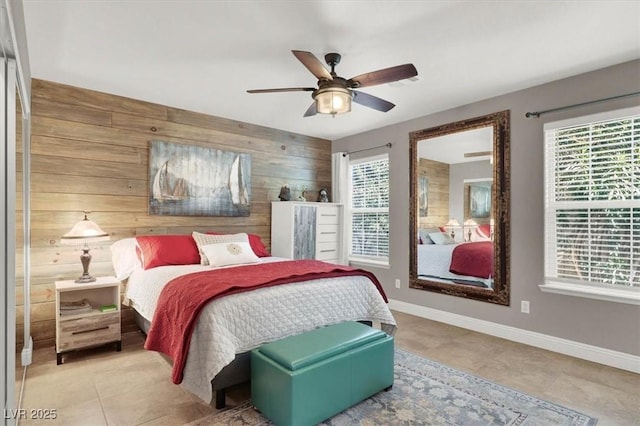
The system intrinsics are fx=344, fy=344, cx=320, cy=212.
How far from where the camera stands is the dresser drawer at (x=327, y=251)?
4.87 meters

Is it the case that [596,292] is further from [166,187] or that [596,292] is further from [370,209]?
[166,187]

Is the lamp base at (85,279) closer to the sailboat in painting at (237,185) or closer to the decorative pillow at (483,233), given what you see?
the sailboat in painting at (237,185)

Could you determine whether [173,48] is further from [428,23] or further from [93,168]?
[428,23]

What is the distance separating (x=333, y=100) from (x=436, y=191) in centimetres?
215

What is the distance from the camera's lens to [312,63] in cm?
226

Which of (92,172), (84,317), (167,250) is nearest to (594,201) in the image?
(167,250)

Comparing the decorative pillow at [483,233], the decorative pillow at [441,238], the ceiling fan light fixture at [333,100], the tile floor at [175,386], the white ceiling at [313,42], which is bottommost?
the tile floor at [175,386]

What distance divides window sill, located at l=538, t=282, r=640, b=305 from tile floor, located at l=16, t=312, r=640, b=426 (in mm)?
556

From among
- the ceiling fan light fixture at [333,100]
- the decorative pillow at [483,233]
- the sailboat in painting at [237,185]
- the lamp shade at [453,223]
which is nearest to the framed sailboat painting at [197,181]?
the sailboat in painting at [237,185]

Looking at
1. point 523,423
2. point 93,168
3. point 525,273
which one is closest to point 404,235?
point 525,273

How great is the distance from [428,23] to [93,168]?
331cm

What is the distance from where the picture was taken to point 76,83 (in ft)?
10.8

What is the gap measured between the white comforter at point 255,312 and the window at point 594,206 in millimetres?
1744

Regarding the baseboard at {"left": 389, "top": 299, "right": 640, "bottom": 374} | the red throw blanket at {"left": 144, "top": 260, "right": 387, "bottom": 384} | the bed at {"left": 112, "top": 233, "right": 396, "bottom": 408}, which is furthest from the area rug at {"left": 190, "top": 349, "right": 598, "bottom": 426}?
the baseboard at {"left": 389, "top": 299, "right": 640, "bottom": 374}
